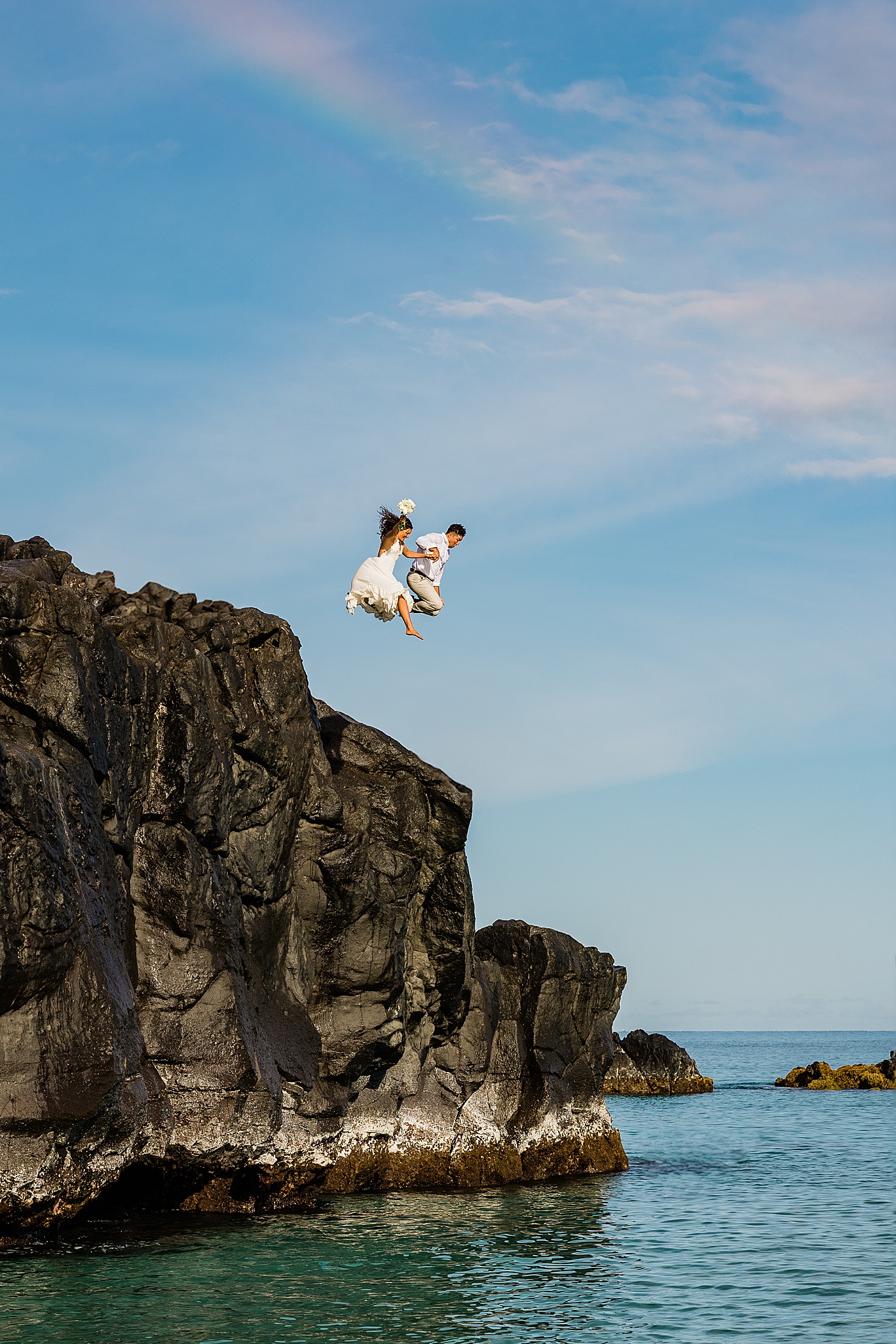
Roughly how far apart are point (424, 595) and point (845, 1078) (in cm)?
10414

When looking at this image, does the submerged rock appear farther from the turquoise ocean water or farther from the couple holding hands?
the couple holding hands

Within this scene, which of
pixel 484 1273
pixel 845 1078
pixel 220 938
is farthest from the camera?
pixel 845 1078

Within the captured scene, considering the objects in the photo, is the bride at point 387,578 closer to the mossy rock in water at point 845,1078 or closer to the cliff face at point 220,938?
the cliff face at point 220,938

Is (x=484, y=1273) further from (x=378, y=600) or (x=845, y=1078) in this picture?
(x=845, y=1078)

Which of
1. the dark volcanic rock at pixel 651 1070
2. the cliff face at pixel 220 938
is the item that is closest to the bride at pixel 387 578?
the cliff face at pixel 220 938

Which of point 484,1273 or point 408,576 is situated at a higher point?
point 408,576

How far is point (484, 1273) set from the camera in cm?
2573

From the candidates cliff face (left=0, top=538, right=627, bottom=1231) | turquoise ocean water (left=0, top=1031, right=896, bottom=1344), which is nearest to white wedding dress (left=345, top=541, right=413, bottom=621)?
cliff face (left=0, top=538, right=627, bottom=1231)

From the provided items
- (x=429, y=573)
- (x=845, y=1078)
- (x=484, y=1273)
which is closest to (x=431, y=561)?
(x=429, y=573)

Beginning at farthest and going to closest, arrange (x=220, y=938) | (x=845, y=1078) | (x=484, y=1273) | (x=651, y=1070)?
(x=845, y=1078)
(x=651, y=1070)
(x=220, y=938)
(x=484, y=1273)

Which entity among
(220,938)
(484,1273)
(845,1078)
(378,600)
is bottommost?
(845,1078)

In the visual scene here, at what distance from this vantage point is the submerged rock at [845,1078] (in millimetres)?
115062

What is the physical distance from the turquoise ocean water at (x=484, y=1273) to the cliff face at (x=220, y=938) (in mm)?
1518

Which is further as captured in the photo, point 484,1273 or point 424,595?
point 424,595
